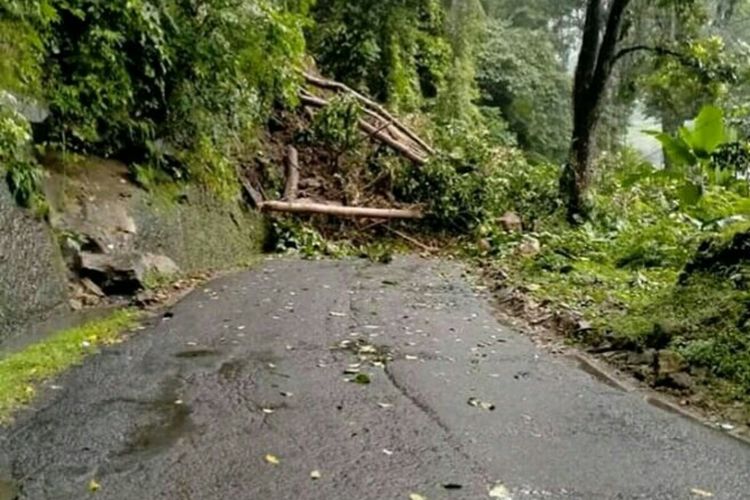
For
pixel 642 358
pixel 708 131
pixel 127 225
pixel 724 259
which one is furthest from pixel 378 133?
pixel 642 358

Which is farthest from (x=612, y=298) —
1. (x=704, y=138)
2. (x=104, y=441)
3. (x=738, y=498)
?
(x=104, y=441)

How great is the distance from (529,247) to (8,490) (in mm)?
8010

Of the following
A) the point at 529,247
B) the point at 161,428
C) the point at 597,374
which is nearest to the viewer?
the point at 161,428

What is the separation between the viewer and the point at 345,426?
3.67 metres

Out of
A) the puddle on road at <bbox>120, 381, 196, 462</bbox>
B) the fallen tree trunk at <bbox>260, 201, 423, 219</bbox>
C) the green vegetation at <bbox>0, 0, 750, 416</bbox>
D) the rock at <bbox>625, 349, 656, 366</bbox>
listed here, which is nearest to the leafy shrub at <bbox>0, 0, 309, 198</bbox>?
the green vegetation at <bbox>0, 0, 750, 416</bbox>

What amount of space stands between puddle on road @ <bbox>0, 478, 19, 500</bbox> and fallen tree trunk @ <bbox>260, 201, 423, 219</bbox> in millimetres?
7855

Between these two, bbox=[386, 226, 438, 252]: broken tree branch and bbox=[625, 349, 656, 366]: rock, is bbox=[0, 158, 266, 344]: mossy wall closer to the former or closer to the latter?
bbox=[386, 226, 438, 252]: broken tree branch

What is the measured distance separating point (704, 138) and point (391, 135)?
6028 millimetres

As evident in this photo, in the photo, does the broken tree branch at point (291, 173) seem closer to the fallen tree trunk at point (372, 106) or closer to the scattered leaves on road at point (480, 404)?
the fallen tree trunk at point (372, 106)

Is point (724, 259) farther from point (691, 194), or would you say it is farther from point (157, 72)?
point (157, 72)

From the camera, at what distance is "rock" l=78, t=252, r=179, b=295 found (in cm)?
628

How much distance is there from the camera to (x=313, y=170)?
12.5 metres

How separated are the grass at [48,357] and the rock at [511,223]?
689 centimetres

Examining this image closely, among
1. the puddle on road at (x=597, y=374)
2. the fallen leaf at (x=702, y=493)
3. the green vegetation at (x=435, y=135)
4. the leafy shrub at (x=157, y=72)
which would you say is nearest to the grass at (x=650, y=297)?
the green vegetation at (x=435, y=135)
